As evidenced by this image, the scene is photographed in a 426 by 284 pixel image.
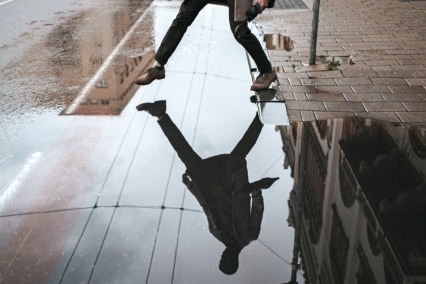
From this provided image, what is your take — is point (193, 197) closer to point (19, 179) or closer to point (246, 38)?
point (19, 179)

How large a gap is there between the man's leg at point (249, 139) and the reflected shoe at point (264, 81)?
29.7 inches

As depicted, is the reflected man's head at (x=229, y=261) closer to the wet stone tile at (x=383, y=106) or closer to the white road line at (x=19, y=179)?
the white road line at (x=19, y=179)

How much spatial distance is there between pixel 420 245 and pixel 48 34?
814cm

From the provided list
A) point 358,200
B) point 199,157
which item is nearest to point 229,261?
point 358,200

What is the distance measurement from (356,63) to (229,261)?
5.03 m

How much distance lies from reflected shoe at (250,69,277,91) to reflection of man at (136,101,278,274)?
103cm

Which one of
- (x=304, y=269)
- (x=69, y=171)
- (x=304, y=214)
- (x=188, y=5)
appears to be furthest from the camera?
(x=188, y=5)

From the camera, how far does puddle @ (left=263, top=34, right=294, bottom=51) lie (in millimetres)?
8797

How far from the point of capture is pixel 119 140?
18.1ft

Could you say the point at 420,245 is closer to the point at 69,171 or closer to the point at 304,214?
the point at 304,214

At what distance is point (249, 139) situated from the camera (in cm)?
555

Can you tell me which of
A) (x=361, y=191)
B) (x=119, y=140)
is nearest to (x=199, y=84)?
(x=119, y=140)

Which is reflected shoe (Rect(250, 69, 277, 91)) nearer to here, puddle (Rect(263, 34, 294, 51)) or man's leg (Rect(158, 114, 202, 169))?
man's leg (Rect(158, 114, 202, 169))

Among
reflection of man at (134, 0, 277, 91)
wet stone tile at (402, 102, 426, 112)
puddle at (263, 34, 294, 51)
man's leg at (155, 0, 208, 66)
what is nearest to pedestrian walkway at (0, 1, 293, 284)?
reflection of man at (134, 0, 277, 91)
